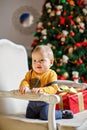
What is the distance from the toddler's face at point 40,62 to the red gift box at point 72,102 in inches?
10.4

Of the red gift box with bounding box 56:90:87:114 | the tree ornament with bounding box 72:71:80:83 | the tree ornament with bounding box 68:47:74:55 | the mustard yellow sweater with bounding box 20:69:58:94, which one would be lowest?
the red gift box with bounding box 56:90:87:114

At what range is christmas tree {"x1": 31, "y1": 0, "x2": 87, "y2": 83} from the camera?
14.0 ft

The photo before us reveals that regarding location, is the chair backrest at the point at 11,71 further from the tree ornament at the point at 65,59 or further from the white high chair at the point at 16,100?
the tree ornament at the point at 65,59

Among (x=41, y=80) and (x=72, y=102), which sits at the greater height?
(x=41, y=80)

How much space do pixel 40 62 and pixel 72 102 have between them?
407 millimetres

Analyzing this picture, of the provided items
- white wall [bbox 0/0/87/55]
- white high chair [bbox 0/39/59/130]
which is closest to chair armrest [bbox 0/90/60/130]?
white high chair [bbox 0/39/59/130]

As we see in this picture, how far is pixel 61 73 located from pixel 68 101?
1.80 m

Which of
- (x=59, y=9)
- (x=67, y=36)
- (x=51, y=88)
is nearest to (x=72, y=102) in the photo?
(x=51, y=88)

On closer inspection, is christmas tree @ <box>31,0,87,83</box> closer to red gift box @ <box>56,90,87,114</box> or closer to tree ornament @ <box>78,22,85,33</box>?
tree ornament @ <box>78,22,85,33</box>

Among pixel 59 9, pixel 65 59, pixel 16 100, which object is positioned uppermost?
pixel 59 9

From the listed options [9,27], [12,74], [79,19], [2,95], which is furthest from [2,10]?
[2,95]

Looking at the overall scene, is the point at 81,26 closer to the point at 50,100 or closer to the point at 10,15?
the point at 10,15

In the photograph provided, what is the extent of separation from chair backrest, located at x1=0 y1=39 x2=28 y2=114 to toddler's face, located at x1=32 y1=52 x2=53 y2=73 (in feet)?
1.03

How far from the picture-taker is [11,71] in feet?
8.77
